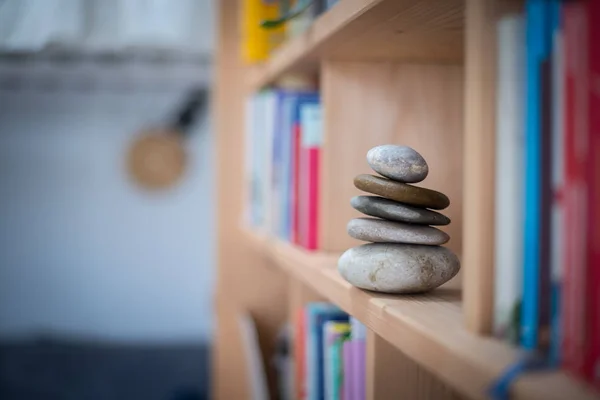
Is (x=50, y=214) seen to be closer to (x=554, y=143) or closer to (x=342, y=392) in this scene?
(x=342, y=392)

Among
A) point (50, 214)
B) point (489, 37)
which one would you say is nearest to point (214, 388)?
point (489, 37)

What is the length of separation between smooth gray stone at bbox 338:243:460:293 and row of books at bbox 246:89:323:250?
40 centimetres

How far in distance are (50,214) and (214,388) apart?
3.53 metres

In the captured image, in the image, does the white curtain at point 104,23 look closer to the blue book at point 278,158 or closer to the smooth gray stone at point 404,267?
the blue book at point 278,158

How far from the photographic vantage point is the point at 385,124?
92cm

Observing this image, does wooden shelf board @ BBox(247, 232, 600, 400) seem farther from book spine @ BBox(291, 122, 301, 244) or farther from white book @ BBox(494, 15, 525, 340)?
book spine @ BBox(291, 122, 301, 244)

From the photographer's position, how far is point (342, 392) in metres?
0.93

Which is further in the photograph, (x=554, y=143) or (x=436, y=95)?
(x=436, y=95)

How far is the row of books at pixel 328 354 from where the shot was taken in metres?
0.85

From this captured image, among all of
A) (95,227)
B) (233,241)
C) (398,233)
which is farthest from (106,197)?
(398,233)

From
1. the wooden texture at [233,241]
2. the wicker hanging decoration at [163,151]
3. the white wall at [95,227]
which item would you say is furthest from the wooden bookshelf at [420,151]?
the white wall at [95,227]

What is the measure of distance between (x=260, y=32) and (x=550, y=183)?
3.99 ft

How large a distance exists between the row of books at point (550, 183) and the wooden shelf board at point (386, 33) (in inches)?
8.4

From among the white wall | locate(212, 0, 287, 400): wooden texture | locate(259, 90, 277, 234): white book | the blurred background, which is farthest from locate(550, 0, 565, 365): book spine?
the white wall
